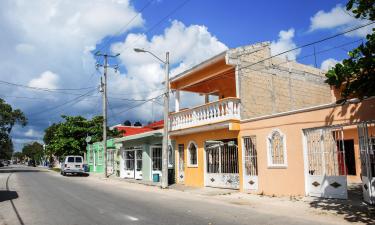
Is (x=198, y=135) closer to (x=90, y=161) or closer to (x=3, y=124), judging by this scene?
(x=90, y=161)

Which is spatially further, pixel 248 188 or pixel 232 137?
pixel 232 137

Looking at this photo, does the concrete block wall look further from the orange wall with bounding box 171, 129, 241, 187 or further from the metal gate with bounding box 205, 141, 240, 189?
the metal gate with bounding box 205, 141, 240, 189

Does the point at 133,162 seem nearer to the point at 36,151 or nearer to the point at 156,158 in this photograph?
the point at 156,158

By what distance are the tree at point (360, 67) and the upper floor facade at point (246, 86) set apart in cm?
774

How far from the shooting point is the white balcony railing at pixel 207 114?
1864 cm

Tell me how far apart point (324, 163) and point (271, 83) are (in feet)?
23.6

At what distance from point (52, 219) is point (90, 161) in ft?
117

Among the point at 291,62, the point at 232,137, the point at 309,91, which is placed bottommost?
the point at 232,137

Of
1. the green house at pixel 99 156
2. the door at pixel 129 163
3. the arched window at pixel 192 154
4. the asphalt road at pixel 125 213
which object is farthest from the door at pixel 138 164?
the asphalt road at pixel 125 213

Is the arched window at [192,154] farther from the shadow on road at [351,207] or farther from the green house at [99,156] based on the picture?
the green house at [99,156]

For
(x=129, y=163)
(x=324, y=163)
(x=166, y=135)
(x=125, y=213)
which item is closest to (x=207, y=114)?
(x=166, y=135)

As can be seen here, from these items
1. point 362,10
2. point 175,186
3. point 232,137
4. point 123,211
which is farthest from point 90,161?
point 362,10

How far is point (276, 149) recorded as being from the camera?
1628cm

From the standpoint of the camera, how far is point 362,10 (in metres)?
9.82
